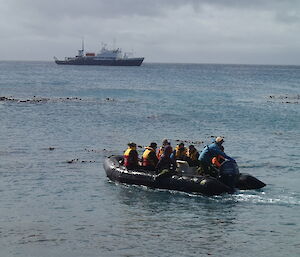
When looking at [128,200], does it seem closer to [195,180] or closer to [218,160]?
[195,180]

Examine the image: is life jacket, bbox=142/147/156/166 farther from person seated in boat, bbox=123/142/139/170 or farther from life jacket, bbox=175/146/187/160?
life jacket, bbox=175/146/187/160

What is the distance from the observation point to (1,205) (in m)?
18.3

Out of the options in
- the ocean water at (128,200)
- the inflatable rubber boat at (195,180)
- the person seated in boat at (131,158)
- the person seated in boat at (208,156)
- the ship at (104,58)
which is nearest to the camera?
the ocean water at (128,200)

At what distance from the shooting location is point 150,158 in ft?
71.2

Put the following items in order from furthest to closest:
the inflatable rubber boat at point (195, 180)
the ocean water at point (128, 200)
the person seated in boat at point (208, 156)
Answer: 1. the person seated in boat at point (208, 156)
2. the inflatable rubber boat at point (195, 180)
3. the ocean water at point (128, 200)

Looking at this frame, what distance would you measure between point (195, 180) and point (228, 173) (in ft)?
4.08

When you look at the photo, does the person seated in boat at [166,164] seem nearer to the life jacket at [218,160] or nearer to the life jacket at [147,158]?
the life jacket at [147,158]

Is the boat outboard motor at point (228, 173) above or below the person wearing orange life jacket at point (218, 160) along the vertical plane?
below

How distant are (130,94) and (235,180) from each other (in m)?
51.8

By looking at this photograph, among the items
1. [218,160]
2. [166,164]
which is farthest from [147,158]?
[218,160]

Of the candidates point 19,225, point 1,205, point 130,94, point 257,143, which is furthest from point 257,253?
point 130,94

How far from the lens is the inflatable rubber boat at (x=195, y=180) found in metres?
19.9

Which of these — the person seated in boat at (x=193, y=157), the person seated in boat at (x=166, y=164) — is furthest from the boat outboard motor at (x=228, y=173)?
the person seated in boat at (x=166, y=164)

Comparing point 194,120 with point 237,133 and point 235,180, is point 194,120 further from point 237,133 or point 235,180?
point 235,180
